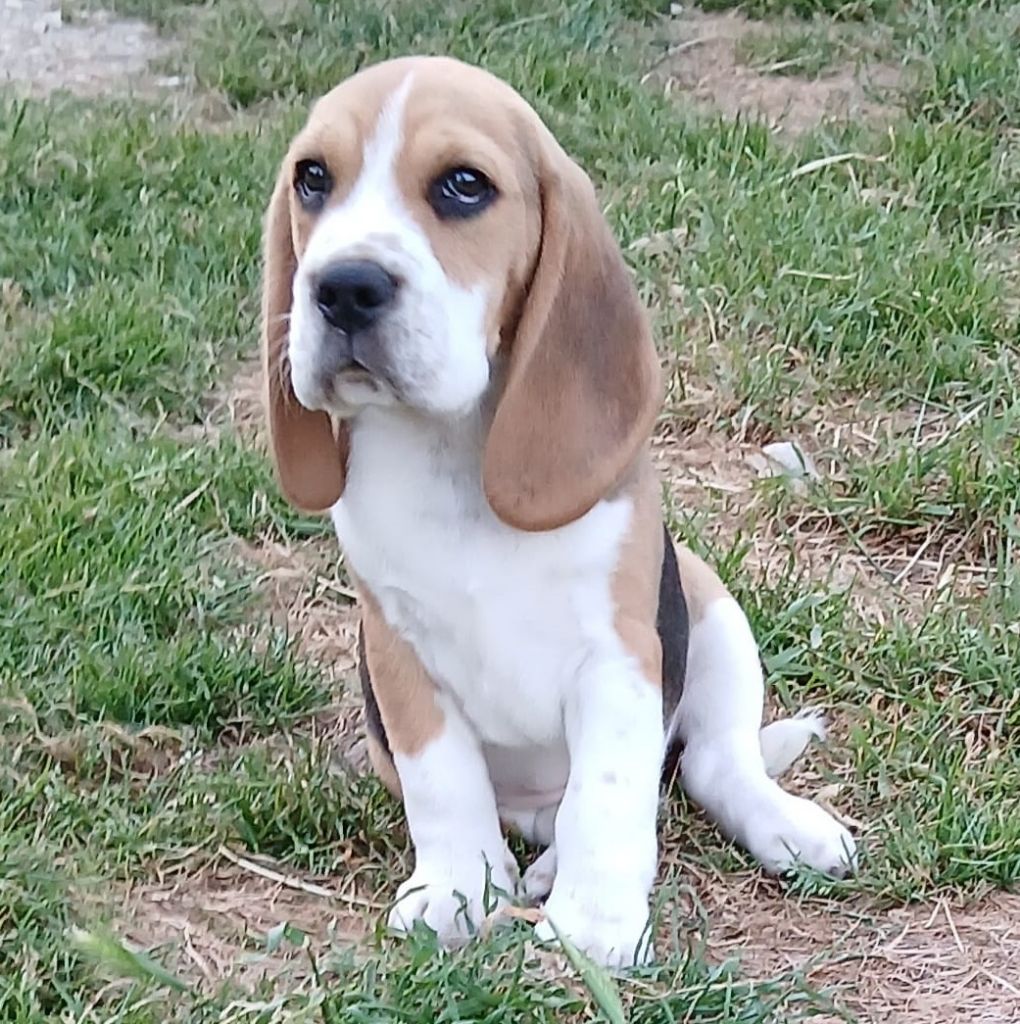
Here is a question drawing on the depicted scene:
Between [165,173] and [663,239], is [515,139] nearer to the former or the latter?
[663,239]

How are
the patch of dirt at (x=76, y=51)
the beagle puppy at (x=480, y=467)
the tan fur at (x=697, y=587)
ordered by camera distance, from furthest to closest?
1. the patch of dirt at (x=76, y=51)
2. the tan fur at (x=697, y=587)
3. the beagle puppy at (x=480, y=467)

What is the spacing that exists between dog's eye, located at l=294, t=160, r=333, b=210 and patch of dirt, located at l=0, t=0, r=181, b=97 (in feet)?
16.9

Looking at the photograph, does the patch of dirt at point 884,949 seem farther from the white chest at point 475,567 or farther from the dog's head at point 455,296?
the dog's head at point 455,296

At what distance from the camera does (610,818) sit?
353 cm

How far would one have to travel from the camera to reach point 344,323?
3.27m

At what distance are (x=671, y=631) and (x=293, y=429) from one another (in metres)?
0.85

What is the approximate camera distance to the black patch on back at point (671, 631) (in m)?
3.89

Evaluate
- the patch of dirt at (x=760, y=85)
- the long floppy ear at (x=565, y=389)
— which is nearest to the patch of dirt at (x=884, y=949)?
the long floppy ear at (x=565, y=389)

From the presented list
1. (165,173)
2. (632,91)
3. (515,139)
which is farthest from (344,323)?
(632,91)

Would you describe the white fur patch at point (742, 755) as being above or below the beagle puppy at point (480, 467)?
below

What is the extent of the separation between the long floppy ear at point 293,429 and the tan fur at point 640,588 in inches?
21.7

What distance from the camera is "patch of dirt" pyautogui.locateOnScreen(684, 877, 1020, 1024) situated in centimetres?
358

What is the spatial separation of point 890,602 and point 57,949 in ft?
7.42

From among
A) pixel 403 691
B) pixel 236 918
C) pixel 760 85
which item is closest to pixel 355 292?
pixel 403 691
